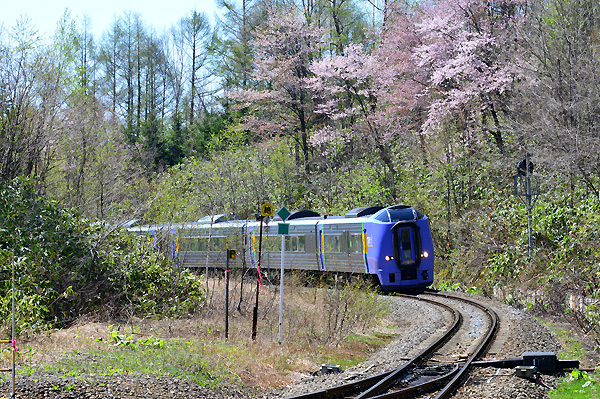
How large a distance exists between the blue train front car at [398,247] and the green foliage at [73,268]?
19.8 ft

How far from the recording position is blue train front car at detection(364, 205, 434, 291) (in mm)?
18812

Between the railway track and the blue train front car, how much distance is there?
536 centimetres

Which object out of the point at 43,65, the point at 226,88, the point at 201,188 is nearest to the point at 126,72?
the point at 226,88

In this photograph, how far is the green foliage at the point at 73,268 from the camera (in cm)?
1246

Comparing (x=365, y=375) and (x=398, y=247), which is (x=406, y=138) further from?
(x=365, y=375)

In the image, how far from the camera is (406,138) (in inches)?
1163

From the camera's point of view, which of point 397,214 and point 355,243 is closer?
point 397,214

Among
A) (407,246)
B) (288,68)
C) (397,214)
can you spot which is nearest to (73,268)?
(397,214)

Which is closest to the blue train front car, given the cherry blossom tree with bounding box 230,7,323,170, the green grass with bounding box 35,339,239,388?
the green grass with bounding box 35,339,239,388

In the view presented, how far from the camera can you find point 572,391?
26.9 feet

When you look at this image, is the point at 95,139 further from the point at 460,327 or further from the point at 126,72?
the point at 126,72

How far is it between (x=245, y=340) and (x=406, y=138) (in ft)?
65.3

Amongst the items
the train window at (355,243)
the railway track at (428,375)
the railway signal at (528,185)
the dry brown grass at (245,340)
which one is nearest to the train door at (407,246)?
the train window at (355,243)

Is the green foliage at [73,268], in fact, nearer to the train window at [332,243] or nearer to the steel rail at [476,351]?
the train window at [332,243]
